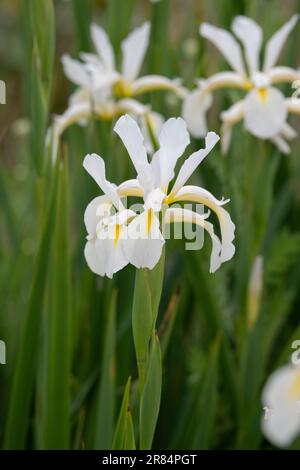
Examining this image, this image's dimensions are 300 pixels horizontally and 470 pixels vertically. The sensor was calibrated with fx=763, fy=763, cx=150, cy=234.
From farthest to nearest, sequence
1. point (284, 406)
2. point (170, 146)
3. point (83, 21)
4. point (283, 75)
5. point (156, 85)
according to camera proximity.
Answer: point (83, 21), point (156, 85), point (283, 75), point (170, 146), point (284, 406)

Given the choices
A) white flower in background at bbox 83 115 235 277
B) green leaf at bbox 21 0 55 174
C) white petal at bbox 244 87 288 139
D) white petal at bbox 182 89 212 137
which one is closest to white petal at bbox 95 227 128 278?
white flower in background at bbox 83 115 235 277

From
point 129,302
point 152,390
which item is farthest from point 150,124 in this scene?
point 152,390

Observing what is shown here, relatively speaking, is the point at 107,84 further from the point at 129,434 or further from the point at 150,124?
the point at 129,434

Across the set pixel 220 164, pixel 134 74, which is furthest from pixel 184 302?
pixel 134 74

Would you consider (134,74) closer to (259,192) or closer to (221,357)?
(259,192)

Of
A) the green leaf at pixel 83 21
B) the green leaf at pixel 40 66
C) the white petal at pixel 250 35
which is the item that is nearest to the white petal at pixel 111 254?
the green leaf at pixel 40 66

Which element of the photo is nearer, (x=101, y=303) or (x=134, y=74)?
(x=101, y=303)

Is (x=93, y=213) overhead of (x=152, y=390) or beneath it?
overhead
